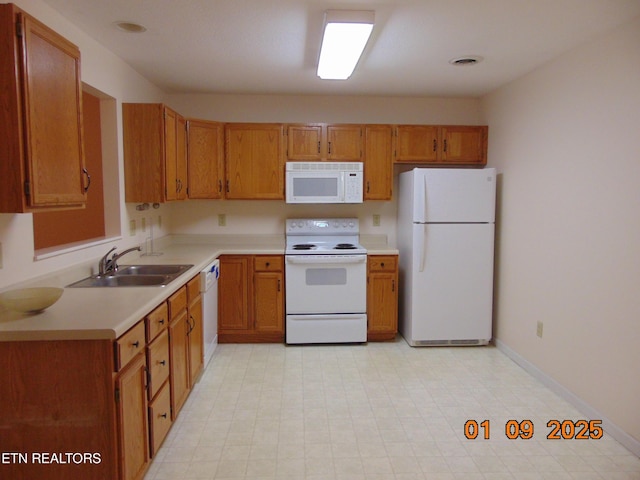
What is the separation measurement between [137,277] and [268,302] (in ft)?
4.71

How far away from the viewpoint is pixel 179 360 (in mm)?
2613

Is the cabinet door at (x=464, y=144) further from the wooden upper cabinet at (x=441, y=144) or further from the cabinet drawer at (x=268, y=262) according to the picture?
the cabinet drawer at (x=268, y=262)

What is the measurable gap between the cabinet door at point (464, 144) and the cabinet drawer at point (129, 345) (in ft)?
10.7

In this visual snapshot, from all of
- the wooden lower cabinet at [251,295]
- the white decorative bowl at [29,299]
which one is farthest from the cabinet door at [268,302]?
the white decorative bowl at [29,299]

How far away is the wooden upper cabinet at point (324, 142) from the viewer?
4.13 m

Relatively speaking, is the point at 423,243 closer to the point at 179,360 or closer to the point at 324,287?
the point at 324,287

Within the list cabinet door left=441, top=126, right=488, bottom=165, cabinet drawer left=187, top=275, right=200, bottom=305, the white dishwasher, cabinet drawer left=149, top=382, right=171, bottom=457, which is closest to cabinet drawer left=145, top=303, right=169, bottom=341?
cabinet drawer left=149, top=382, right=171, bottom=457

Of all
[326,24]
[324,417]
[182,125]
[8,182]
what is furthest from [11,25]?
[324,417]

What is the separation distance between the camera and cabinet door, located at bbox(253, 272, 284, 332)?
4.00m

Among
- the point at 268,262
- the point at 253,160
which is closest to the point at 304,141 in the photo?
the point at 253,160

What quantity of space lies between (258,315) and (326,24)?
2.55 m

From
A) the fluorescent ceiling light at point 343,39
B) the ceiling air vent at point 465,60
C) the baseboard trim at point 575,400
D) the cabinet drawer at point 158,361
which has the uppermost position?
the ceiling air vent at point 465,60

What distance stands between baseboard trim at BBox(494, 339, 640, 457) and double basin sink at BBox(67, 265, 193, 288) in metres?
2.63

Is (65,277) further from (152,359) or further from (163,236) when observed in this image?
(163,236)
